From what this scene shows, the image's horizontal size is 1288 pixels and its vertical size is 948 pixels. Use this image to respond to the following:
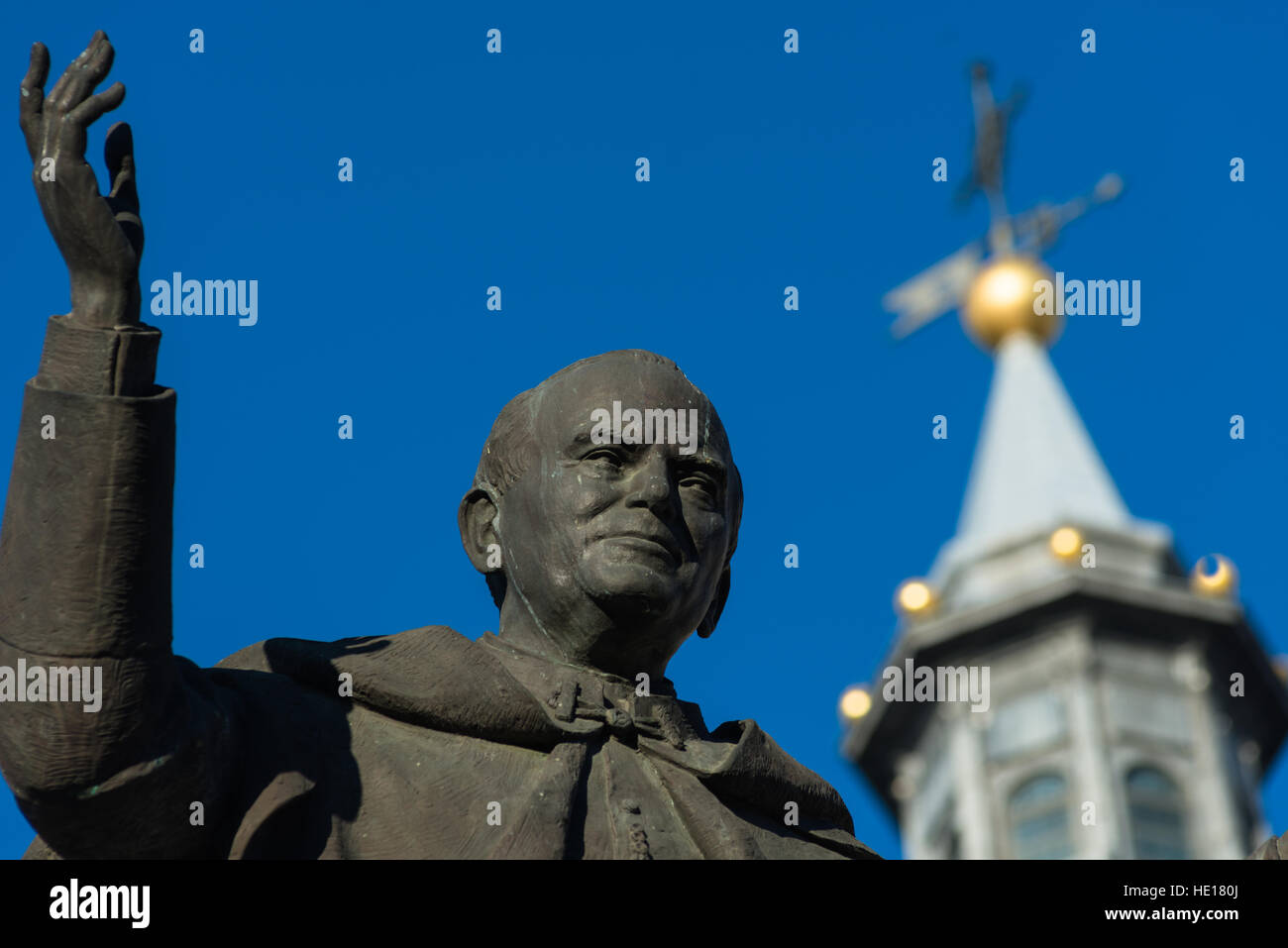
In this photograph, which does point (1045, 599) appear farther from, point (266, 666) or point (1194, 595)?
point (266, 666)

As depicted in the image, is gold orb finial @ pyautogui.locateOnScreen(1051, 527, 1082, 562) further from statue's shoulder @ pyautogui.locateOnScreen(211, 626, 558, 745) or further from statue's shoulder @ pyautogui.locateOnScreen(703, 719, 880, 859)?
statue's shoulder @ pyautogui.locateOnScreen(211, 626, 558, 745)

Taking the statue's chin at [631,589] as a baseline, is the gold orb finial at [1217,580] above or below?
above

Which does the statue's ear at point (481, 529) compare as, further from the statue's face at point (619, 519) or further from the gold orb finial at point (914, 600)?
the gold orb finial at point (914, 600)

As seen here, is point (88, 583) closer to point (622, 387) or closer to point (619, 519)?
point (619, 519)

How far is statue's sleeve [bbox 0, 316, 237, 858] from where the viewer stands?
25.6 ft

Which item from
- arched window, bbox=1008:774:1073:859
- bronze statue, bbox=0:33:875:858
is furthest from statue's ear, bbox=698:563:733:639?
arched window, bbox=1008:774:1073:859

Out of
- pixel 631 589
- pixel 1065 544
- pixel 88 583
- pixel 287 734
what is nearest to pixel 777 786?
pixel 631 589

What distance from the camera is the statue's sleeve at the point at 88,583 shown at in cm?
780

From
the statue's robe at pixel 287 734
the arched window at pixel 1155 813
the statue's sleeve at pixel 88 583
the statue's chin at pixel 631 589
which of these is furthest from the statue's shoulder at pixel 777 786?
the arched window at pixel 1155 813

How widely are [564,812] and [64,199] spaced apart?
230cm

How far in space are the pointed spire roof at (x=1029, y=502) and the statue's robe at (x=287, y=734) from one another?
74.8m

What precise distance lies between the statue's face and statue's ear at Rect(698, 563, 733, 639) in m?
0.37

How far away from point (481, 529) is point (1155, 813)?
75716 mm
